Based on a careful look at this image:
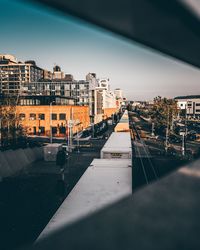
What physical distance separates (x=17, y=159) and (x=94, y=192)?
14036 millimetres

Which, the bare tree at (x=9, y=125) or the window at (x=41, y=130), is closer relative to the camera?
the bare tree at (x=9, y=125)

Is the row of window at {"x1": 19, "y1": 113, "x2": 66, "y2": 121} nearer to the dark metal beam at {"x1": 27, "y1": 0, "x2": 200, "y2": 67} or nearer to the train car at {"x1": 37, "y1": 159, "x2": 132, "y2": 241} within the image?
the train car at {"x1": 37, "y1": 159, "x2": 132, "y2": 241}

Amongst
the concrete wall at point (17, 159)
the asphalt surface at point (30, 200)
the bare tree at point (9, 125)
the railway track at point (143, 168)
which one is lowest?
the asphalt surface at point (30, 200)

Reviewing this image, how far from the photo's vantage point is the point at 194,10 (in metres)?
1.25

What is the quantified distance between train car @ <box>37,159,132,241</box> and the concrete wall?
8378 mm

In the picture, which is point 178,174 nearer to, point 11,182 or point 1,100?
point 11,182

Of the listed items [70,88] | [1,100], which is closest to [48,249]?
[1,100]

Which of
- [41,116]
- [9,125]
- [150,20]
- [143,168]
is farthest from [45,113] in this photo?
[150,20]

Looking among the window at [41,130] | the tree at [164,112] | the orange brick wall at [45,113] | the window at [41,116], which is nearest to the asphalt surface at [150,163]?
the tree at [164,112]

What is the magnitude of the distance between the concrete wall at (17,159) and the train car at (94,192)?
838 cm

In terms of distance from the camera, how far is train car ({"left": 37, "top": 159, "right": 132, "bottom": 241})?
7.33m

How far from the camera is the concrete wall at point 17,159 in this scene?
19.3m

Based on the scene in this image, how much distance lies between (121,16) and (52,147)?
24057 millimetres

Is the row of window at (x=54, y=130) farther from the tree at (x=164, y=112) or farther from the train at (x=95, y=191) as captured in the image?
the train at (x=95, y=191)
